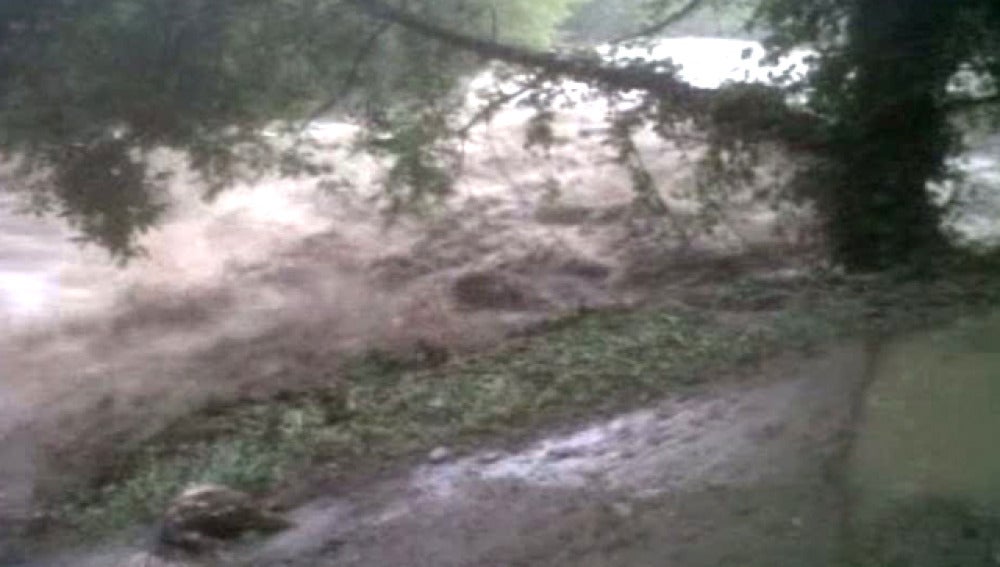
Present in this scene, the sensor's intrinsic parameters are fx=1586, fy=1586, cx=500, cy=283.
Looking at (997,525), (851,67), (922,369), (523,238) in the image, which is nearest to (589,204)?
(523,238)

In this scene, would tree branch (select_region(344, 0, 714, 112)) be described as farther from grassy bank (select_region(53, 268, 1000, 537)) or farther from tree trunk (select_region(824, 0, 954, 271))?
grassy bank (select_region(53, 268, 1000, 537))

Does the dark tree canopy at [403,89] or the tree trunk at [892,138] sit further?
the dark tree canopy at [403,89]

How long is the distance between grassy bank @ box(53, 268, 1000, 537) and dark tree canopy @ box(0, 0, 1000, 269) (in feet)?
3.59

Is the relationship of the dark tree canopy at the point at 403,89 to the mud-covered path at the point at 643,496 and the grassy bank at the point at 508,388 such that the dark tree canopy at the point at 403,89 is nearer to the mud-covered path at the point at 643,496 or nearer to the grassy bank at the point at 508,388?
the grassy bank at the point at 508,388

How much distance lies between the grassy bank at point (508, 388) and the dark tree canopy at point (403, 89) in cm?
109

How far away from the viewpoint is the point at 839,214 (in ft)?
40.0

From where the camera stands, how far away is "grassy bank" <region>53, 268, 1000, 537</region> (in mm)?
10672

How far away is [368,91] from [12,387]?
5417 mm

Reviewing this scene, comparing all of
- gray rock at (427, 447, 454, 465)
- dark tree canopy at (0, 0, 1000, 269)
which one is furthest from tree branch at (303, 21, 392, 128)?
gray rock at (427, 447, 454, 465)

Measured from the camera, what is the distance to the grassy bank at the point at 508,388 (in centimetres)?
1067

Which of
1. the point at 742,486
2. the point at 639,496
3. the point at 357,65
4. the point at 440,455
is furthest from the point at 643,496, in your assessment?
the point at 357,65

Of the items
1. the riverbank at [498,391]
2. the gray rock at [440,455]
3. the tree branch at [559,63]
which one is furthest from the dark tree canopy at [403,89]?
the gray rock at [440,455]

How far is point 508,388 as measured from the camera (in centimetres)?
1177

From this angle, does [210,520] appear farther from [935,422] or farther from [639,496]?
[935,422]
